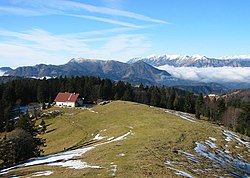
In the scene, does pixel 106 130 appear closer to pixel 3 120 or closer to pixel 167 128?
pixel 167 128

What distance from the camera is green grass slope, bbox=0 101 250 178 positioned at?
3042 centimetres

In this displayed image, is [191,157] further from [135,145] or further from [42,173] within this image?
[42,173]

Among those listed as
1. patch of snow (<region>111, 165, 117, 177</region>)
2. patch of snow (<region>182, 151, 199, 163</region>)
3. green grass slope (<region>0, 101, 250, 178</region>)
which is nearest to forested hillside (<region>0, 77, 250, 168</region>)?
green grass slope (<region>0, 101, 250, 178</region>)

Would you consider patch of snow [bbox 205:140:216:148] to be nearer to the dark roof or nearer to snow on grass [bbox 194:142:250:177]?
snow on grass [bbox 194:142:250:177]

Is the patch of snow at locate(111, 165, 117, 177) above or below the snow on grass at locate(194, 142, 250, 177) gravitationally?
above

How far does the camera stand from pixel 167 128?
62.2 meters

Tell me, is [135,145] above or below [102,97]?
above

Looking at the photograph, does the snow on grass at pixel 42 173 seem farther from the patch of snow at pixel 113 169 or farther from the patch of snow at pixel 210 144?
the patch of snow at pixel 210 144

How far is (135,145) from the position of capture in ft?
146

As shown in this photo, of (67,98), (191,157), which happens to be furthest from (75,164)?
(67,98)


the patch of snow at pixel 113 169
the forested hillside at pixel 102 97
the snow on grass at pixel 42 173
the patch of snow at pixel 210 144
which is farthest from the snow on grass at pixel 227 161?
the forested hillside at pixel 102 97

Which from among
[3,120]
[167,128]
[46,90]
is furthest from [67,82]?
[167,128]

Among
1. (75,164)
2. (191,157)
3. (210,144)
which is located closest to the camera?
(75,164)

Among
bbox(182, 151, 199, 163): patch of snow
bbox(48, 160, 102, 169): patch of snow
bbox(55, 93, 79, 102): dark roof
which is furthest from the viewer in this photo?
bbox(55, 93, 79, 102): dark roof
